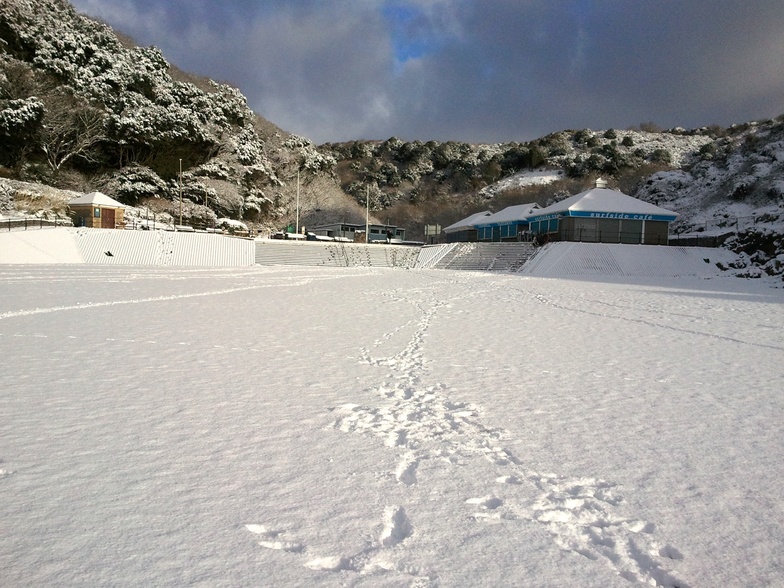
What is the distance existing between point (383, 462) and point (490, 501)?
2.58ft

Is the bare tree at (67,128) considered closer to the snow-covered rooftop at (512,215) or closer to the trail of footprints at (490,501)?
the snow-covered rooftop at (512,215)

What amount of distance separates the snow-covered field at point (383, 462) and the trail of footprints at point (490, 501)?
1cm

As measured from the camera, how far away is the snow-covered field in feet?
7.43

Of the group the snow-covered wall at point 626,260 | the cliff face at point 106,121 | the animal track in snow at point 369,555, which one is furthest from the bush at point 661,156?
the animal track in snow at point 369,555

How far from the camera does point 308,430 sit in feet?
12.5

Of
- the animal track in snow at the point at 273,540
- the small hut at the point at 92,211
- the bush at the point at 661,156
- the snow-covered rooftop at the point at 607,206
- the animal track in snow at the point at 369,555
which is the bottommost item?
the animal track in snow at the point at 369,555

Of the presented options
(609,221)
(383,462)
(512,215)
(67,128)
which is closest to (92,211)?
(67,128)

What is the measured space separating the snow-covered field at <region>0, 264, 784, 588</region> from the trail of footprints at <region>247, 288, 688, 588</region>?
0.05ft

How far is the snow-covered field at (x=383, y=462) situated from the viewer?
2.26m

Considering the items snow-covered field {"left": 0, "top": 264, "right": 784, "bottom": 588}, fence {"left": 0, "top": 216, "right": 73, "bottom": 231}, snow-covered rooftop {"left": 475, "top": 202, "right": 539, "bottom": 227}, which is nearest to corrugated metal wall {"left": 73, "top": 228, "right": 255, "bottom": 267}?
fence {"left": 0, "top": 216, "right": 73, "bottom": 231}

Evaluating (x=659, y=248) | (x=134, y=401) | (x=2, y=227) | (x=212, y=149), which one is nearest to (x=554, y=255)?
(x=659, y=248)

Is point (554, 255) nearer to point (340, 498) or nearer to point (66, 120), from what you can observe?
point (340, 498)

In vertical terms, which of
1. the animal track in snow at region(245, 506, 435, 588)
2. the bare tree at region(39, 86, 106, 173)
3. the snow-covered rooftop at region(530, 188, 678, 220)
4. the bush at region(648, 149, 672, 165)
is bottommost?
the animal track in snow at region(245, 506, 435, 588)

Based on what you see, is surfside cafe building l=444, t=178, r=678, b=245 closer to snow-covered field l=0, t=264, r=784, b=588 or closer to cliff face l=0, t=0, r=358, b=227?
snow-covered field l=0, t=264, r=784, b=588
